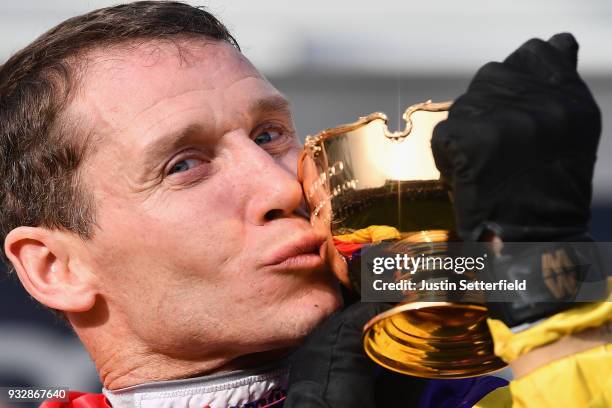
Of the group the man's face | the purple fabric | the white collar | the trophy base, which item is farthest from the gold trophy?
the white collar

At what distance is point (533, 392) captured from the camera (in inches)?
54.4

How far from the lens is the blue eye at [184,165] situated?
6.14 ft

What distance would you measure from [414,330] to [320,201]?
0.88ft

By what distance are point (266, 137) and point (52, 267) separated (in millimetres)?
534

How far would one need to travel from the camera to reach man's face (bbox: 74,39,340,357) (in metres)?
1.74

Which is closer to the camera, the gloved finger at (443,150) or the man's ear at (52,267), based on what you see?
the gloved finger at (443,150)

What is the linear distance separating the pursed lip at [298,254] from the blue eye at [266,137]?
0.31 meters

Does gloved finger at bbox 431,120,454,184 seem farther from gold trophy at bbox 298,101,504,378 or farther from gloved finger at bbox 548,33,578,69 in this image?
gloved finger at bbox 548,33,578,69

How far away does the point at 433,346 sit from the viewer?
5.37ft

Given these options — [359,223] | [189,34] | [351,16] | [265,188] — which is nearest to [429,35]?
[351,16]

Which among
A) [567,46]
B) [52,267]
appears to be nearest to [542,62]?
[567,46]

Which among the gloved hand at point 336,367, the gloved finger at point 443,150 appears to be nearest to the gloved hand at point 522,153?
the gloved finger at point 443,150

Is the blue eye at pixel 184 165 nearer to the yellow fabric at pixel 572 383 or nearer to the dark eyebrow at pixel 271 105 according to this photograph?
the dark eyebrow at pixel 271 105

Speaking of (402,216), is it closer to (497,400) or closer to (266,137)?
(497,400)
